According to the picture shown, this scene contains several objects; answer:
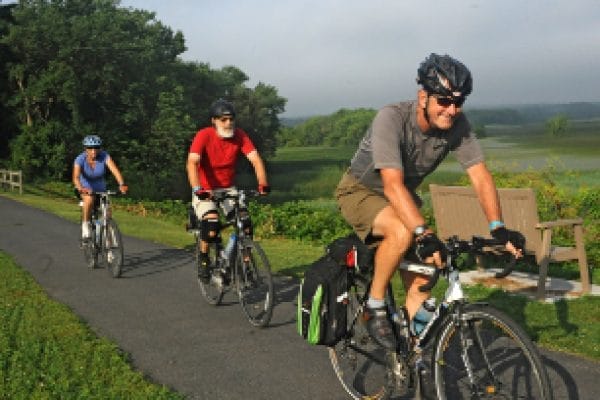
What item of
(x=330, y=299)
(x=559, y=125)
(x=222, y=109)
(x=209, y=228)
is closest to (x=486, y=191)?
(x=330, y=299)

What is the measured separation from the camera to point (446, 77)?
3604 mm

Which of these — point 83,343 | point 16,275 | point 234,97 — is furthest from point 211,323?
point 234,97

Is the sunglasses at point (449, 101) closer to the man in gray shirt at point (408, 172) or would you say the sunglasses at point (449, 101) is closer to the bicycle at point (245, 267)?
the man in gray shirt at point (408, 172)

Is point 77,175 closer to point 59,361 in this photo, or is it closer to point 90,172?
point 90,172

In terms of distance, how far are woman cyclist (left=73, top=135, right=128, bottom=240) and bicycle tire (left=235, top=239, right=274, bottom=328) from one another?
11.5 feet

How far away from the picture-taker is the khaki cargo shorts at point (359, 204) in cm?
404

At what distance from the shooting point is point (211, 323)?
6.76 m

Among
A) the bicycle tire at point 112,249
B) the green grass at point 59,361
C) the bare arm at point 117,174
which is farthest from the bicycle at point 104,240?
the green grass at point 59,361

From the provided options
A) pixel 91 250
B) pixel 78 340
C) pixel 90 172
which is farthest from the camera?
pixel 91 250

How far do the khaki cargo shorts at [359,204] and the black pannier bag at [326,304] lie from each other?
0.32 metres

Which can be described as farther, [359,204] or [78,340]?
[78,340]

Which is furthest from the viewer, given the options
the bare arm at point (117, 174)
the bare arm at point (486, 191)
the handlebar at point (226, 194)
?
the bare arm at point (117, 174)

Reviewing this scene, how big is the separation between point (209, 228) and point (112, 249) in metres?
2.76

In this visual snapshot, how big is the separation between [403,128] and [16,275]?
712 centimetres
